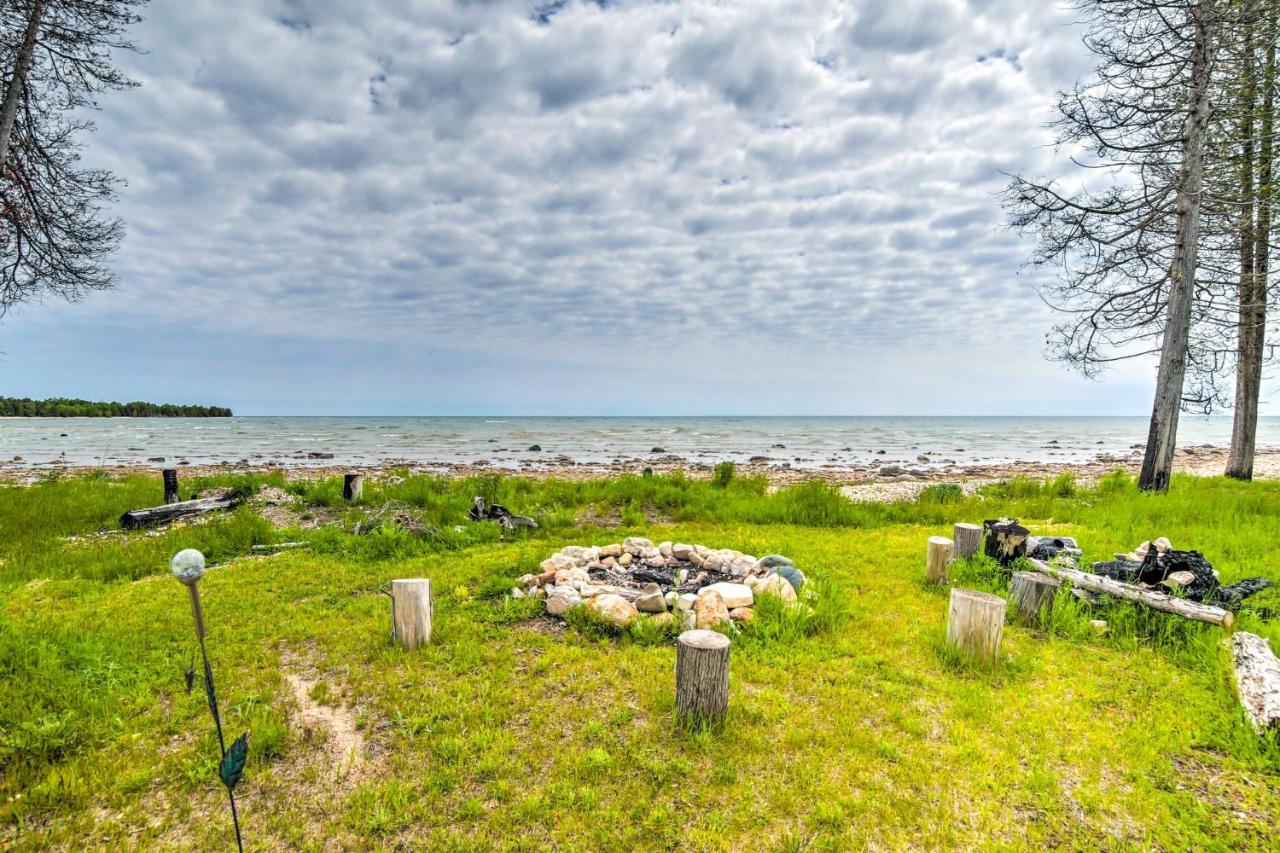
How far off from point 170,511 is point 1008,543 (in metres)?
13.9

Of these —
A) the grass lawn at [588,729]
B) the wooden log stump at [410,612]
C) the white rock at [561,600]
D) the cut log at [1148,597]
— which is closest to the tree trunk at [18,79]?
the grass lawn at [588,729]

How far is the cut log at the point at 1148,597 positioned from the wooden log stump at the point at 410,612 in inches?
267

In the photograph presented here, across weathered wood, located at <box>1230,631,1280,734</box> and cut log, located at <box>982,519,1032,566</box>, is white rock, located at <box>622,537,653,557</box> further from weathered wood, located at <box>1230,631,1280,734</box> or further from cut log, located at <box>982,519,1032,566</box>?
weathered wood, located at <box>1230,631,1280,734</box>

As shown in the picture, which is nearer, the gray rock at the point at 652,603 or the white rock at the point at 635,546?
the gray rock at the point at 652,603

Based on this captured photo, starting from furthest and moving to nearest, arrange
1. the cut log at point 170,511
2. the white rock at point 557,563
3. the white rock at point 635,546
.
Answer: the cut log at point 170,511, the white rock at point 635,546, the white rock at point 557,563

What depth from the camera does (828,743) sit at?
3.68 metres

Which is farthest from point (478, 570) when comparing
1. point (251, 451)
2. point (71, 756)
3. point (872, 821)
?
point (251, 451)

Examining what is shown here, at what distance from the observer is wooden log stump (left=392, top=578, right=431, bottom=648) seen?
501 centimetres

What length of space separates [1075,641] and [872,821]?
373cm

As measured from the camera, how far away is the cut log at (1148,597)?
4930mm

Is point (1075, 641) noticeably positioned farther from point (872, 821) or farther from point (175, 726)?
point (175, 726)

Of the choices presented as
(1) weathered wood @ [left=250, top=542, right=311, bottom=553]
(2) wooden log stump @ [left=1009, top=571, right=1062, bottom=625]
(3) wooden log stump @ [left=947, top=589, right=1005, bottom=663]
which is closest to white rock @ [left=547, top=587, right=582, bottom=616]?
(3) wooden log stump @ [left=947, top=589, right=1005, bottom=663]

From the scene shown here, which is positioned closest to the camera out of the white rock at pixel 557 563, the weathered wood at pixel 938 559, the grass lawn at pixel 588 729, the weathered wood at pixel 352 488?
the grass lawn at pixel 588 729

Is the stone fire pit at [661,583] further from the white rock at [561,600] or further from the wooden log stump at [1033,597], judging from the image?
the wooden log stump at [1033,597]
